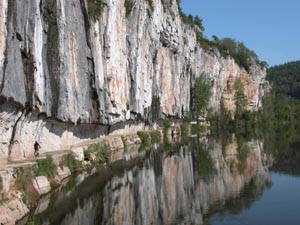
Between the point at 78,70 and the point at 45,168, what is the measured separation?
497 inches

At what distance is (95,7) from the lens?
1484 inches

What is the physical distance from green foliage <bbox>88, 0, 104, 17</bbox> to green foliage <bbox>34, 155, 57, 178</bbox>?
17.8 metres

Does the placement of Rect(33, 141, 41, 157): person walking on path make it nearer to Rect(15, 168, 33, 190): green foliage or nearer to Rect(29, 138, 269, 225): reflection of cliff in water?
Rect(29, 138, 269, 225): reflection of cliff in water

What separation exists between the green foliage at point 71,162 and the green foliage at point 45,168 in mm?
2642

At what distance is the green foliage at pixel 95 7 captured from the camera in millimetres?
36938

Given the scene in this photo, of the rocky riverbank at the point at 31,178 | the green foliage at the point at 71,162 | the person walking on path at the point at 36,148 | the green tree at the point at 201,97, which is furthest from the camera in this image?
the green tree at the point at 201,97

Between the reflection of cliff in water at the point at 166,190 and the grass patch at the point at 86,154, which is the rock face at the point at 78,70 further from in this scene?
the reflection of cliff in water at the point at 166,190

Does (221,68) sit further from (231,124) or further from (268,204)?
(268,204)

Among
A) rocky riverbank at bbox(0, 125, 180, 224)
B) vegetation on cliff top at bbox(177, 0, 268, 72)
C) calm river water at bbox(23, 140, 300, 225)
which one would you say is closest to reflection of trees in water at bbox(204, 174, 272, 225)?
calm river water at bbox(23, 140, 300, 225)

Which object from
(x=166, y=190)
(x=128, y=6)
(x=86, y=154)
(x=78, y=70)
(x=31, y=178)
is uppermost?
(x=128, y=6)

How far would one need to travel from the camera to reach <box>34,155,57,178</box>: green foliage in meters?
19.8

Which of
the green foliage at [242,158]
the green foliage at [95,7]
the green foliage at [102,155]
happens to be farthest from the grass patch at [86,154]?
the green foliage at [95,7]

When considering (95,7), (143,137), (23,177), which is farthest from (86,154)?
(143,137)

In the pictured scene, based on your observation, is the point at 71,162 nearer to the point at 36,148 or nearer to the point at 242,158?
the point at 36,148
